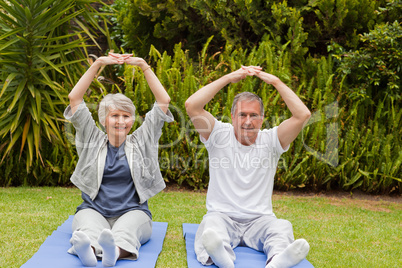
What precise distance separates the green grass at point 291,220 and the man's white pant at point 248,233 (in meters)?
0.27

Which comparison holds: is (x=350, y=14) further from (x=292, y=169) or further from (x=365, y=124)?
(x=292, y=169)

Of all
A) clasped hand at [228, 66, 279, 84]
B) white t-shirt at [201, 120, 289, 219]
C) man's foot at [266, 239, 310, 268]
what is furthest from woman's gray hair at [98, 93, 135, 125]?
man's foot at [266, 239, 310, 268]

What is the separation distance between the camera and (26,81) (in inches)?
224

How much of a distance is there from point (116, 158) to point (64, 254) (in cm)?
77

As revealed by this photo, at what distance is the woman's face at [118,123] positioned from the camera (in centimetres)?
335

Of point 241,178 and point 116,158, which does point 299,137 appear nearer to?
point 241,178

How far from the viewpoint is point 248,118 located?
11.1 feet

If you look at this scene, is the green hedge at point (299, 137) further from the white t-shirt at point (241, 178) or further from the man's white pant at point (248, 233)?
the man's white pant at point (248, 233)

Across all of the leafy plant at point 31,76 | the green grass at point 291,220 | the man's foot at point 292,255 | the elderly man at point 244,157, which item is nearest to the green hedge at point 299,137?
the leafy plant at point 31,76

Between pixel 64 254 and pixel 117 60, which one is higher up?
pixel 117 60

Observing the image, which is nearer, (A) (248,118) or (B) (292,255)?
(B) (292,255)

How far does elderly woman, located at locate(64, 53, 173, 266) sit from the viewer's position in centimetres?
328

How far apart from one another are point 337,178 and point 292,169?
66cm

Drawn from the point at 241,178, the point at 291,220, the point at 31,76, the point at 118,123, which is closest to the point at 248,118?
the point at 241,178
